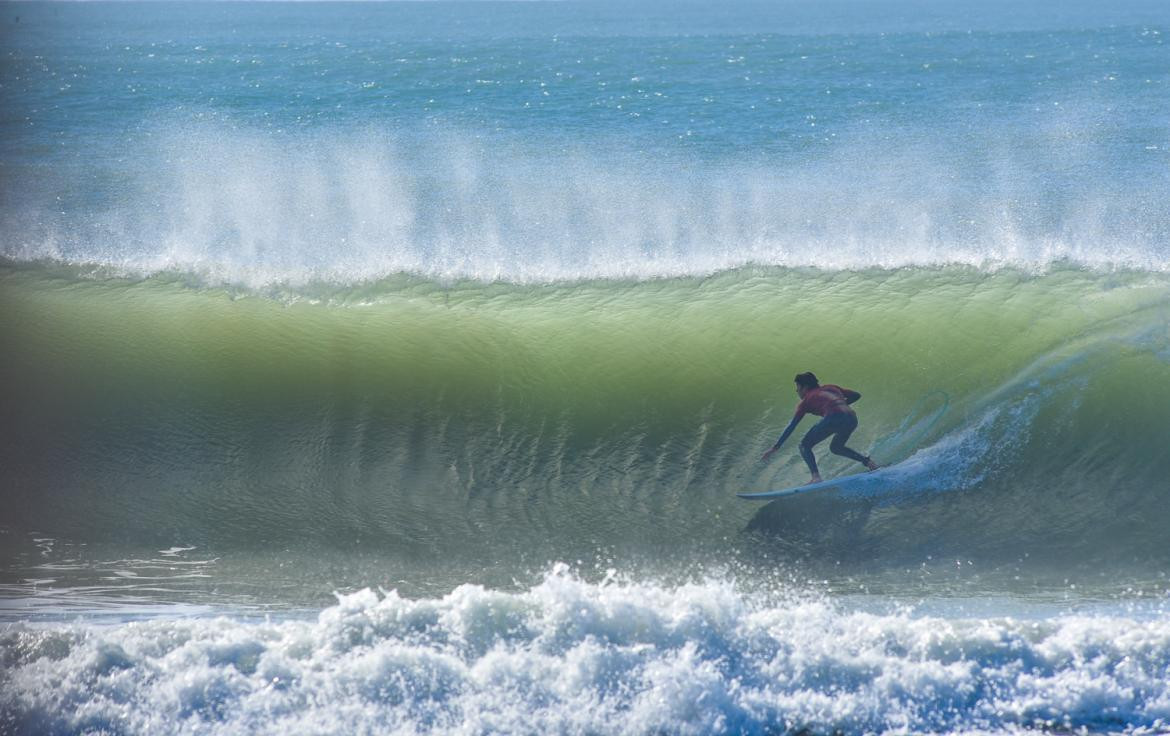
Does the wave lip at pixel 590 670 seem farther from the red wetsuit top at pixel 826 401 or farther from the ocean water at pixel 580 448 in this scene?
the red wetsuit top at pixel 826 401

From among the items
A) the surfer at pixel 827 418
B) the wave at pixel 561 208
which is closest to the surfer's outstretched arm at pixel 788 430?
the surfer at pixel 827 418

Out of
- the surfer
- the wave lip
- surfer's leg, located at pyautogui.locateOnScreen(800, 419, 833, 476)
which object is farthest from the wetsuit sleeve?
the wave lip

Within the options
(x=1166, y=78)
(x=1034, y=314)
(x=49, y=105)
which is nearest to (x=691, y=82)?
(x=1166, y=78)

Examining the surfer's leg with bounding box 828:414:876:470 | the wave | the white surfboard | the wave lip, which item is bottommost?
the wave lip

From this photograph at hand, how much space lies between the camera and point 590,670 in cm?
549

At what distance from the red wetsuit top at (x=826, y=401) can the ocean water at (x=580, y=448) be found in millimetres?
396

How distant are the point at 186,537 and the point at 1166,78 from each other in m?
26.5

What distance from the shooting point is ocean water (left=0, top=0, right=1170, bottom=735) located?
5.46 m

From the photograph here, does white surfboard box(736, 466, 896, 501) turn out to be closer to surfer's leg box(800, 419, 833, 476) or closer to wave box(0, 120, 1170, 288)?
surfer's leg box(800, 419, 833, 476)

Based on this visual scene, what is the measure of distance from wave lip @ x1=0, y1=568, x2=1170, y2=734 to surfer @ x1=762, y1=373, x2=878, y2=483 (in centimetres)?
148

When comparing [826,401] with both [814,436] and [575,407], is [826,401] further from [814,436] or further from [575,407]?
[575,407]

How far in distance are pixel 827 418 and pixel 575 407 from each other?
6.48 feet

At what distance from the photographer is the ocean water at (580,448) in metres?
5.46

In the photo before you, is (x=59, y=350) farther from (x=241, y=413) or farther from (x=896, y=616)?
(x=896, y=616)
